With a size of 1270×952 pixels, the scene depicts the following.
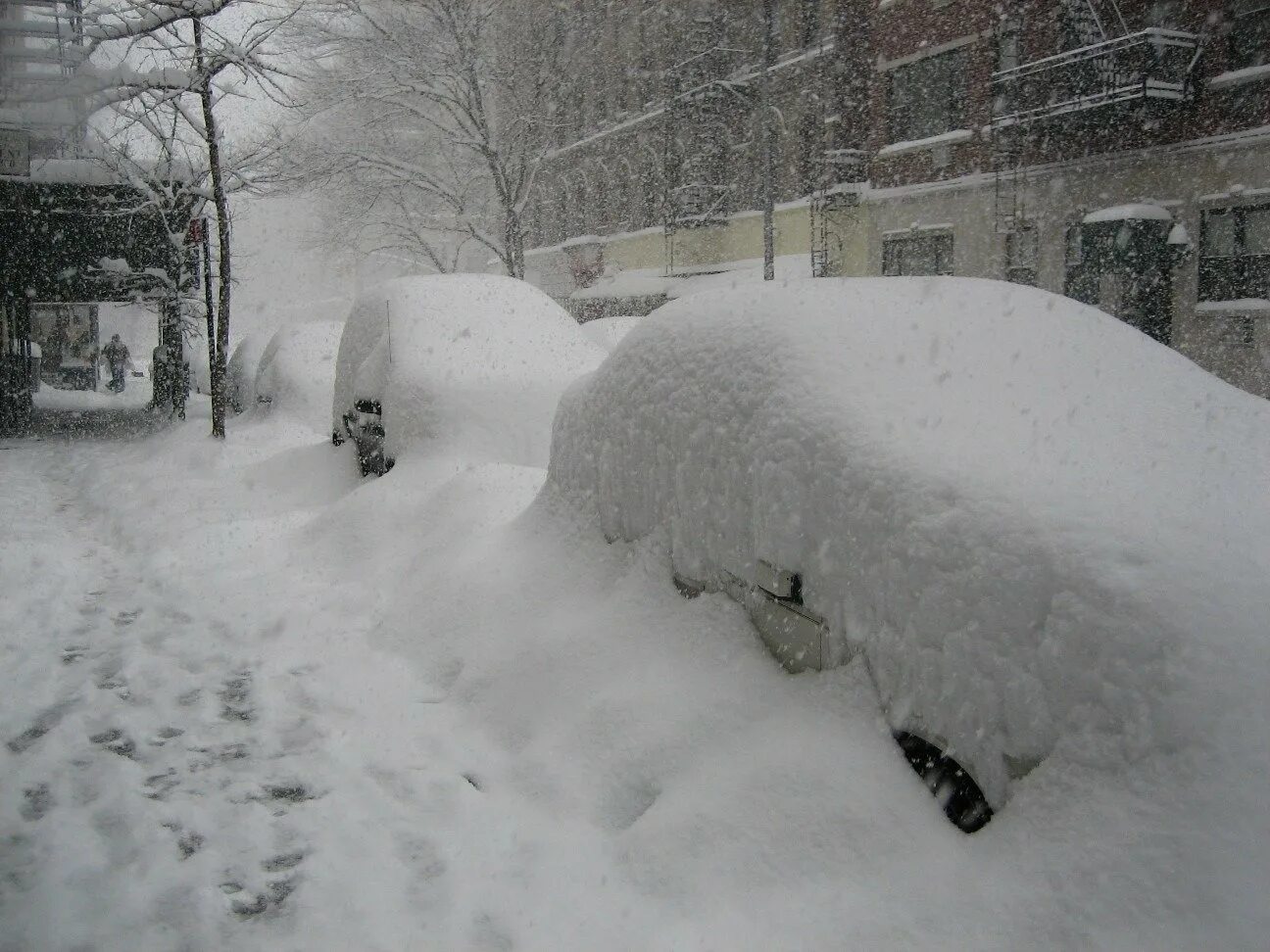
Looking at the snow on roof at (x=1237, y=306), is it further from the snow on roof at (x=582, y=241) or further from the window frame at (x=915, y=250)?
the snow on roof at (x=582, y=241)

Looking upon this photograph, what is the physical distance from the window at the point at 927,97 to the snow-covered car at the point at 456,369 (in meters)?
14.9

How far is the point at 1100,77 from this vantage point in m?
16.6

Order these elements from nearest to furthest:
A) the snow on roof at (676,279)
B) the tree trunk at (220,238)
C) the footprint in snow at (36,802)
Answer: the footprint in snow at (36,802)
the tree trunk at (220,238)
the snow on roof at (676,279)

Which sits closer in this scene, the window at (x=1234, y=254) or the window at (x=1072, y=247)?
the window at (x=1234, y=254)

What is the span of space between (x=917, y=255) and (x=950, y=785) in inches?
796

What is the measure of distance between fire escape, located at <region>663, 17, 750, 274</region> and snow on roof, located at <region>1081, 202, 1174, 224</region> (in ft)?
40.8

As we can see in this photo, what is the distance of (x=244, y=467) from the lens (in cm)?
1027

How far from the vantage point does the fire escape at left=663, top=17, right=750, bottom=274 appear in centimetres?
2702

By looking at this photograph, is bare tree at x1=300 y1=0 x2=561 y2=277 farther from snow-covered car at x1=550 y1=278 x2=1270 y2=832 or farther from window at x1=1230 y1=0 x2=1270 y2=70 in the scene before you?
snow-covered car at x1=550 y1=278 x2=1270 y2=832

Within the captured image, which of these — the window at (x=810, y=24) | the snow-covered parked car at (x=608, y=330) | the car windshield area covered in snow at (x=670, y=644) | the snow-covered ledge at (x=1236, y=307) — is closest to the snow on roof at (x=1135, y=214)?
the snow-covered ledge at (x=1236, y=307)

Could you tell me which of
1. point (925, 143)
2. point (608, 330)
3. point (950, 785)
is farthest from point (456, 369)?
point (925, 143)

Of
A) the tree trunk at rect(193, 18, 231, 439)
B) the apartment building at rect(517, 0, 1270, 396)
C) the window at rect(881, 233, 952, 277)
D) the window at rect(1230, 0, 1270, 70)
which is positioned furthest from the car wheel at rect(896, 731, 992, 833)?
the window at rect(881, 233, 952, 277)

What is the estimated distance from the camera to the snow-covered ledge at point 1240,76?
14.6 metres

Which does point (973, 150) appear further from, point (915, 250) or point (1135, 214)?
point (1135, 214)
